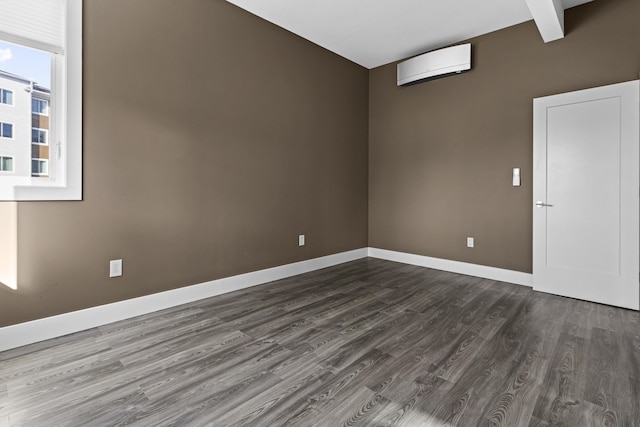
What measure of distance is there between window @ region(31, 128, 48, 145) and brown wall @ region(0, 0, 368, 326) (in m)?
0.26

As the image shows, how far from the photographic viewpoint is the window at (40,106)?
7.14ft

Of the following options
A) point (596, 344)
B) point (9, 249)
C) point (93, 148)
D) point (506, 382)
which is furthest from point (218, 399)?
point (596, 344)

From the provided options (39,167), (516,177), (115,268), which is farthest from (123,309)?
(516,177)

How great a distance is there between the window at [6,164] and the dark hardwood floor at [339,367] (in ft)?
3.81

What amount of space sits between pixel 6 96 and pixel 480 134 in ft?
14.0

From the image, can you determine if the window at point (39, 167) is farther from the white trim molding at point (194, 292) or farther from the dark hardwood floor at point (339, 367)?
the dark hardwood floor at point (339, 367)

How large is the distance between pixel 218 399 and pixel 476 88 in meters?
4.01

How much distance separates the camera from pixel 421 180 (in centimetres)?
434

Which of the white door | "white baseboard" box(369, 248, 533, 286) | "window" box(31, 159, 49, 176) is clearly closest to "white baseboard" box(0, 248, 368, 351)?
"window" box(31, 159, 49, 176)

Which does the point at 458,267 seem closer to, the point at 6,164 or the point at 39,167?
the point at 39,167

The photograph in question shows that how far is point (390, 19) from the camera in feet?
11.1

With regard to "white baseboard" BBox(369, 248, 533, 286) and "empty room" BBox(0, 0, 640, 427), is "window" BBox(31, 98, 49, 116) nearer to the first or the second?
"empty room" BBox(0, 0, 640, 427)

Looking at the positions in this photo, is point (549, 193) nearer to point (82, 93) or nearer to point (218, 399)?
point (218, 399)

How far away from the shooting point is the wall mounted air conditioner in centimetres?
372
